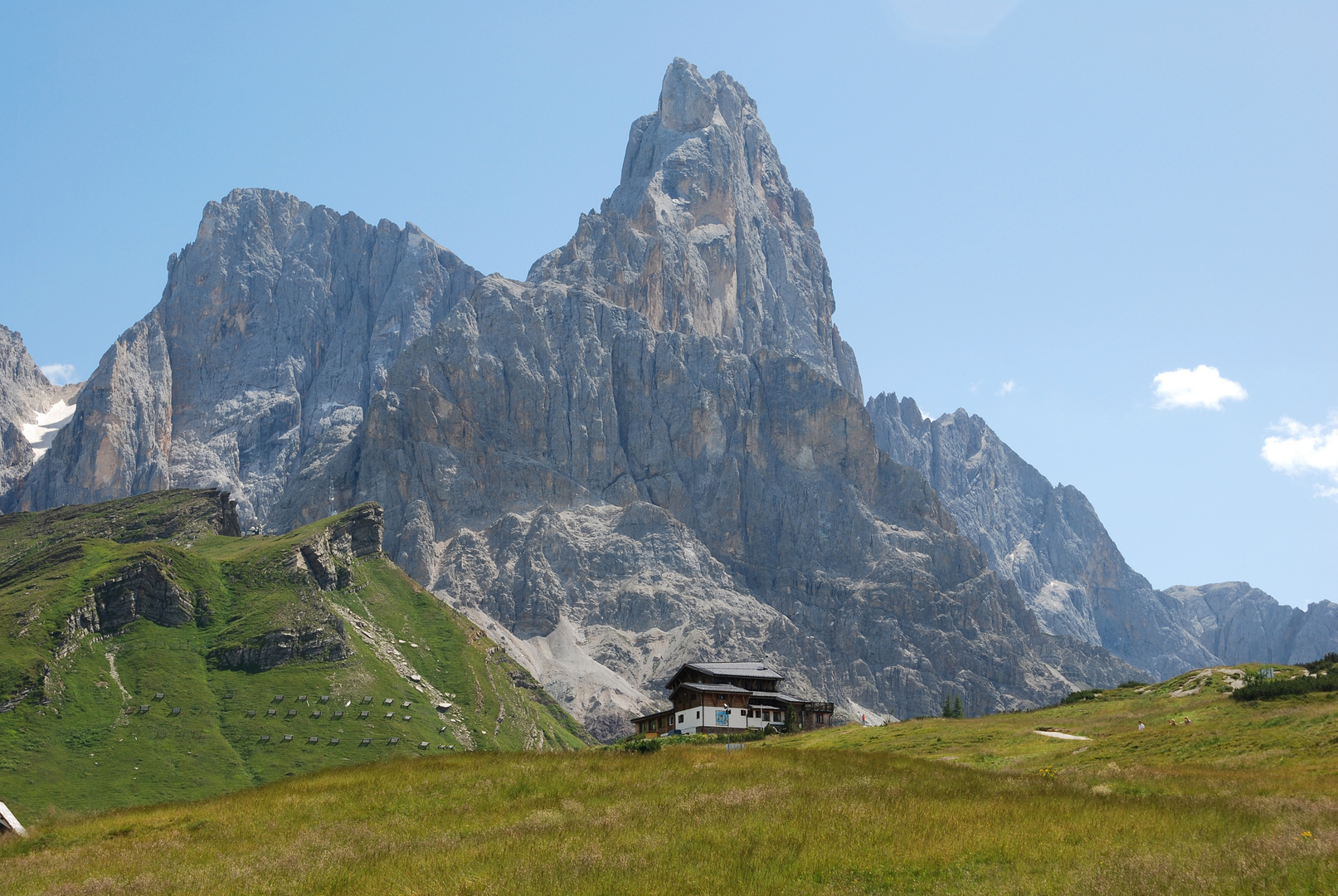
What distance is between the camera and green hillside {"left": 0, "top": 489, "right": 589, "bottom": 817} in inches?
5103

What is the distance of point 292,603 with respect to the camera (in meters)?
179

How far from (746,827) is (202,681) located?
476ft

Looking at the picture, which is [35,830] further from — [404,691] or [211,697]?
[404,691]

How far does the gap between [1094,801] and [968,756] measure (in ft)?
71.4

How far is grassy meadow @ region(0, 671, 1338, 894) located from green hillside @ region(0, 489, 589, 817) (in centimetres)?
9096

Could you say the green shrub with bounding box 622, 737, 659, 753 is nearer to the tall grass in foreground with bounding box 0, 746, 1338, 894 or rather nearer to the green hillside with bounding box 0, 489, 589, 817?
the tall grass in foreground with bounding box 0, 746, 1338, 894

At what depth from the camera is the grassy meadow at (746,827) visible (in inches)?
1006

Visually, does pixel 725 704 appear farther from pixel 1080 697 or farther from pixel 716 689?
pixel 1080 697

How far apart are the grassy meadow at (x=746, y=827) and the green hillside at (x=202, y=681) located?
298 ft

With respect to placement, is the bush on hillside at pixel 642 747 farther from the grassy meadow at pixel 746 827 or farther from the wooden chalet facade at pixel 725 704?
the wooden chalet facade at pixel 725 704

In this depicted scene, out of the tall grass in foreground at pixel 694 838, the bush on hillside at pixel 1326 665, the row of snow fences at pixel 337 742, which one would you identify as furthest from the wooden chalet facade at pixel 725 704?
the tall grass in foreground at pixel 694 838

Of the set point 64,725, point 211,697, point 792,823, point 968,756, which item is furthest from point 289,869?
point 211,697

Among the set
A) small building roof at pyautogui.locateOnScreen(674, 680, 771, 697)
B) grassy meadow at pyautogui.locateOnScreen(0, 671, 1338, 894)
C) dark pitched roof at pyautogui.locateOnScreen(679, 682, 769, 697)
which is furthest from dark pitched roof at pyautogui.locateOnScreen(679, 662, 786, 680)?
grassy meadow at pyautogui.locateOnScreen(0, 671, 1338, 894)

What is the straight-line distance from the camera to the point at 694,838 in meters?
29.7
